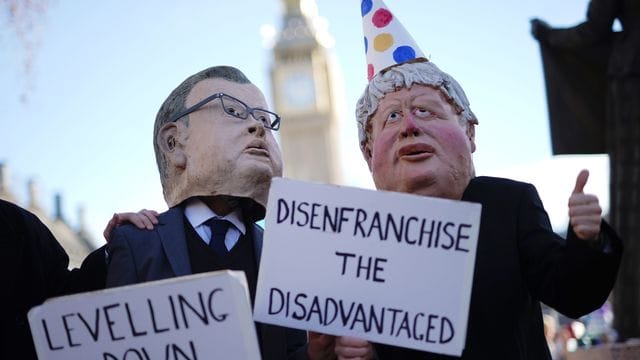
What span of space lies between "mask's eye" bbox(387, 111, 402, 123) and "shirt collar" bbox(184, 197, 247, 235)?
1.98 ft

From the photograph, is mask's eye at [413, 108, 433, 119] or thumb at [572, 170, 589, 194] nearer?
thumb at [572, 170, 589, 194]

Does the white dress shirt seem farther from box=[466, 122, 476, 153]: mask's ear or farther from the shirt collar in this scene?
box=[466, 122, 476, 153]: mask's ear

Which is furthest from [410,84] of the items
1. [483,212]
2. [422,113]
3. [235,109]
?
[235,109]

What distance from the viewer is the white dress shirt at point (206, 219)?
309 cm

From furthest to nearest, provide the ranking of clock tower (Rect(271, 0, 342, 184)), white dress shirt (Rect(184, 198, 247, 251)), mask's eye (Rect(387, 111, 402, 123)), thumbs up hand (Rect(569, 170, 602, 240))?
clock tower (Rect(271, 0, 342, 184)) → white dress shirt (Rect(184, 198, 247, 251)) → mask's eye (Rect(387, 111, 402, 123)) → thumbs up hand (Rect(569, 170, 602, 240))

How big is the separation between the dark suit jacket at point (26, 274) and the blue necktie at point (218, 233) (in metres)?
0.38

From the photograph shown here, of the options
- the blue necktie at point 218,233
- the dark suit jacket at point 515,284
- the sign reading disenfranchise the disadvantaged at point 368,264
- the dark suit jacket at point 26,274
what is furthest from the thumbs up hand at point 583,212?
the dark suit jacket at point 26,274

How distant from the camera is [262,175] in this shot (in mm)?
3076

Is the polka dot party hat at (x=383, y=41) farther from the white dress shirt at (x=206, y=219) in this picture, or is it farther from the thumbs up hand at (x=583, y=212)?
the thumbs up hand at (x=583, y=212)

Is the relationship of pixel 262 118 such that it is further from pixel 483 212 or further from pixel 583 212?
pixel 583 212

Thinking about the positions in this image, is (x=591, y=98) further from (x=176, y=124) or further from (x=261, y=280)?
(x=261, y=280)

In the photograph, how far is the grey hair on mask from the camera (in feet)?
9.86

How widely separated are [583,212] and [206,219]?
1.27m

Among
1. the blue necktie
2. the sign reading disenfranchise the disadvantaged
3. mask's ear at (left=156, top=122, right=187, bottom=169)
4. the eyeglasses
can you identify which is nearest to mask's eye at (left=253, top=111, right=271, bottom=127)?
the eyeglasses
